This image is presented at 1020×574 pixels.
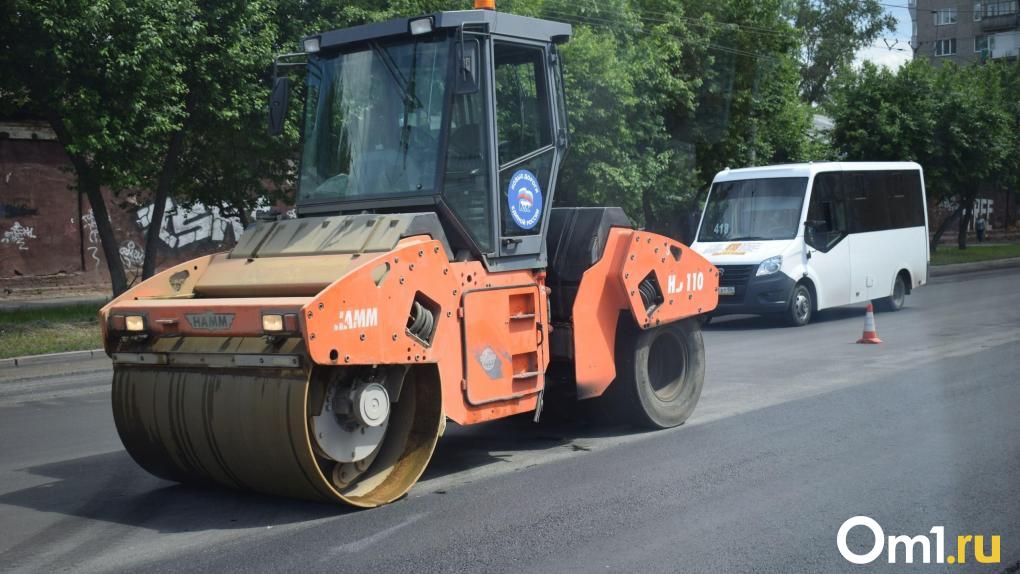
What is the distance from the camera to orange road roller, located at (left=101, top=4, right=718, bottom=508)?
602cm

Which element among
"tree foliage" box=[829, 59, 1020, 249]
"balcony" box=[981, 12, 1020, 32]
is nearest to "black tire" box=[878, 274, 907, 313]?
"tree foliage" box=[829, 59, 1020, 249]

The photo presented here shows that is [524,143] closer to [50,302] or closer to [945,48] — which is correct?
[50,302]

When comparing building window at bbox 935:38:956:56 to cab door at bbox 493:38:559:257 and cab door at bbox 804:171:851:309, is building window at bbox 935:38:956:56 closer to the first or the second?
cab door at bbox 804:171:851:309

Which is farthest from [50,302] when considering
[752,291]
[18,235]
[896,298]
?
[896,298]

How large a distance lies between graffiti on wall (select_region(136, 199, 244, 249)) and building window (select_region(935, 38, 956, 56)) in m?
70.4

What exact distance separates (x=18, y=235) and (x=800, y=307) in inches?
714

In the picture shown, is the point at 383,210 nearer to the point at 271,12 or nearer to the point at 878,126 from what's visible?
the point at 271,12

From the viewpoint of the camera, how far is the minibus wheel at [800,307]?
1681 cm

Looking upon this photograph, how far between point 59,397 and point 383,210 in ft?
A: 20.2

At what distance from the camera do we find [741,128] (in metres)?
29.1

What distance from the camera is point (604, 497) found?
6441 millimetres

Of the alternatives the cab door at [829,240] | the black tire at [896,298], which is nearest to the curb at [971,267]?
the black tire at [896,298]

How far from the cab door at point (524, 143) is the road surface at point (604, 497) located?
163 cm

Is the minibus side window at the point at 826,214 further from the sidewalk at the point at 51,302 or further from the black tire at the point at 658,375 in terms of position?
the sidewalk at the point at 51,302
